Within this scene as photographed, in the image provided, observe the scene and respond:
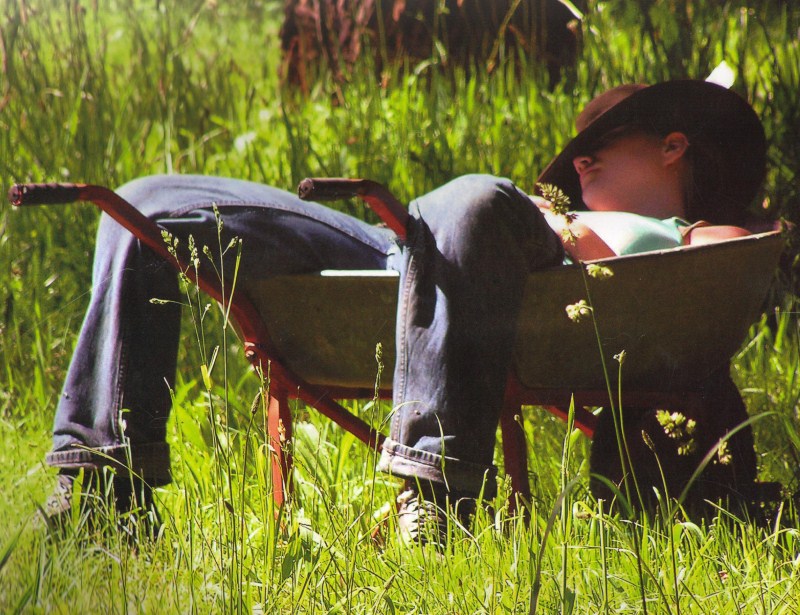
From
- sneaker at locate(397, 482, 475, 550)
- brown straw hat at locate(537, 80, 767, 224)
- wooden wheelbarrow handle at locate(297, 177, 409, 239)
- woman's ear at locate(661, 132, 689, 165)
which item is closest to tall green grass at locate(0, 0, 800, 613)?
sneaker at locate(397, 482, 475, 550)

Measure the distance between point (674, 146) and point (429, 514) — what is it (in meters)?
1.17

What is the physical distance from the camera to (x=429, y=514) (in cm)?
171

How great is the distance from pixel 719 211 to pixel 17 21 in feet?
7.62

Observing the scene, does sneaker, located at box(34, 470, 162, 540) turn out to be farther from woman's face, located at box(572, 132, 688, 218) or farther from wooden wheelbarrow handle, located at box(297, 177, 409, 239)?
woman's face, located at box(572, 132, 688, 218)

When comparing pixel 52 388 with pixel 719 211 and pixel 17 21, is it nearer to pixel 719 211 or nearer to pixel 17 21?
pixel 17 21

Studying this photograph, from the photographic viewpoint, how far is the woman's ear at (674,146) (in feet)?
7.89

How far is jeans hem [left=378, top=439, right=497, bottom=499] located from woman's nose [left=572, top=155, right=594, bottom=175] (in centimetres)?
94

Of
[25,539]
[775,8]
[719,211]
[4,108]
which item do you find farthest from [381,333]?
[4,108]

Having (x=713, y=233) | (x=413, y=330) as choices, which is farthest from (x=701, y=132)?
(x=413, y=330)

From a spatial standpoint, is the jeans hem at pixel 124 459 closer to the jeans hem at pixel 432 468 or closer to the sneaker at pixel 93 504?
the sneaker at pixel 93 504

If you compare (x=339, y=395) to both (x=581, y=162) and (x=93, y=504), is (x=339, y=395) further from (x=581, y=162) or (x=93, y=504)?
(x=581, y=162)

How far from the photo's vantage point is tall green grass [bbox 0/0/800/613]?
58.2 inches

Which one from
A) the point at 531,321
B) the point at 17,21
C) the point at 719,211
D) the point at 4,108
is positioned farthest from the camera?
the point at 4,108

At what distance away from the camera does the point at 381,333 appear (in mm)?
1991
